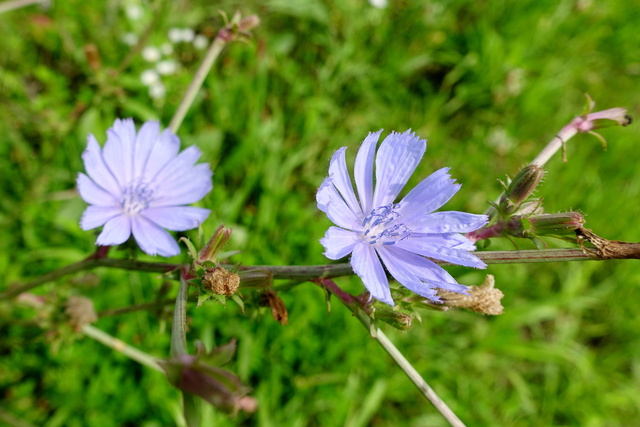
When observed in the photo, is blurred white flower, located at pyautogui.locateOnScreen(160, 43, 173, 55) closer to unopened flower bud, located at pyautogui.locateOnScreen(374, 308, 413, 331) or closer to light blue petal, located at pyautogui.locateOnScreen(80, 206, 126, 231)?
light blue petal, located at pyautogui.locateOnScreen(80, 206, 126, 231)

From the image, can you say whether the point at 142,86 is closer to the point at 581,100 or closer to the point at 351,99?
the point at 351,99

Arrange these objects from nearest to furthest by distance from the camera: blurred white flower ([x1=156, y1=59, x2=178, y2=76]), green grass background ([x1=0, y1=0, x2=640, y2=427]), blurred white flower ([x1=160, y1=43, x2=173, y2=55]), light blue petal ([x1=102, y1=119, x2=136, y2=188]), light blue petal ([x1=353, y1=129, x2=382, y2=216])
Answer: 1. light blue petal ([x1=353, y1=129, x2=382, y2=216])
2. light blue petal ([x1=102, y1=119, x2=136, y2=188])
3. green grass background ([x1=0, y1=0, x2=640, y2=427])
4. blurred white flower ([x1=156, y1=59, x2=178, y2=76])
5. blurred white flower ([x1=160, y1=43, x2=173, y2=55])

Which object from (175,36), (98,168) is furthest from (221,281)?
(175,36)

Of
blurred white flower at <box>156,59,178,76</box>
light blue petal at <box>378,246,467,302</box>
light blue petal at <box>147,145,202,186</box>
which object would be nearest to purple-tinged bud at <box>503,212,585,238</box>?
light blue petal at <box>378,246,467,302</box>

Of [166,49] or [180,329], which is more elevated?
[166,49]

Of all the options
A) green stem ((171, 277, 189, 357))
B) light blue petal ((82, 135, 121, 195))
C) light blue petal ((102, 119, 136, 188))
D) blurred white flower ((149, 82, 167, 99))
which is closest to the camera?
green stem ((171, 277, 189, 357))

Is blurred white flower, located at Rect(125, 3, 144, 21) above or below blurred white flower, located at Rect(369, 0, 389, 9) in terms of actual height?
above

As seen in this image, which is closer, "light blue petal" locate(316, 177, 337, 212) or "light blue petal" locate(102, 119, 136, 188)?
"light blue petal" locate(316, 177, 337, 212)

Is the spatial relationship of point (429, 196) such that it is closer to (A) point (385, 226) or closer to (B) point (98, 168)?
(A) point (385, 226)
